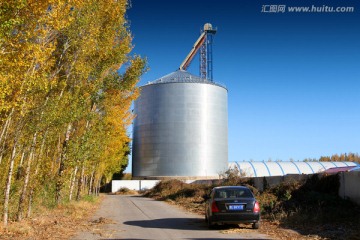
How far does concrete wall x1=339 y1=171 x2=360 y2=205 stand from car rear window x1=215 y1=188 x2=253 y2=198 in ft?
15.3

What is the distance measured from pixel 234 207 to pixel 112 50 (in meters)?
11.8

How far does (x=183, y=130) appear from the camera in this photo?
54.2 meters

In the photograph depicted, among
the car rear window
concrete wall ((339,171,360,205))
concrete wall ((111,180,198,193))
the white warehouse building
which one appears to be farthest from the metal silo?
the car rear window

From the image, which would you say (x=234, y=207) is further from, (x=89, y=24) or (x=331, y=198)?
(x=89, y=24)

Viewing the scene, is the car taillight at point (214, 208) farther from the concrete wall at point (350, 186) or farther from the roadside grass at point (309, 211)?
the concrete wall at point (350, 186)

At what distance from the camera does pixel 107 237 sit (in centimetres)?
1164

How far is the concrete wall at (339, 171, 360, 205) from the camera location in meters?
15.2

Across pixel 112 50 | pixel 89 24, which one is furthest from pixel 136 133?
pixel 89 24

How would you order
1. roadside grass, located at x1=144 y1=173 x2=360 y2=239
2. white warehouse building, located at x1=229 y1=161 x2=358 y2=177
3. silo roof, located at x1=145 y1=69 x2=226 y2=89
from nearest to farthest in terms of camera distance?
roadside grass, located at x1=144 y1=173 x2=360 y2=239
silo roof, located at x1=145 y1=69 x2=226 y2=89
white warehouse building, located at x1=229 y1=161 x2=358 y2=177

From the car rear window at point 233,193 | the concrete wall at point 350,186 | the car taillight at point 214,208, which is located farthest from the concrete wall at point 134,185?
the car taillight at point 214,208

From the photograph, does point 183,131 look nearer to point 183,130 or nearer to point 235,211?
point 183,130

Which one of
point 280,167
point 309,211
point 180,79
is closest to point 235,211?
point 309,211

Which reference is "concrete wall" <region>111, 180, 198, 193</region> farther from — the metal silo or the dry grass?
the dry grass

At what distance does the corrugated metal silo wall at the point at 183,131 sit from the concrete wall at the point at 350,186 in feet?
122
